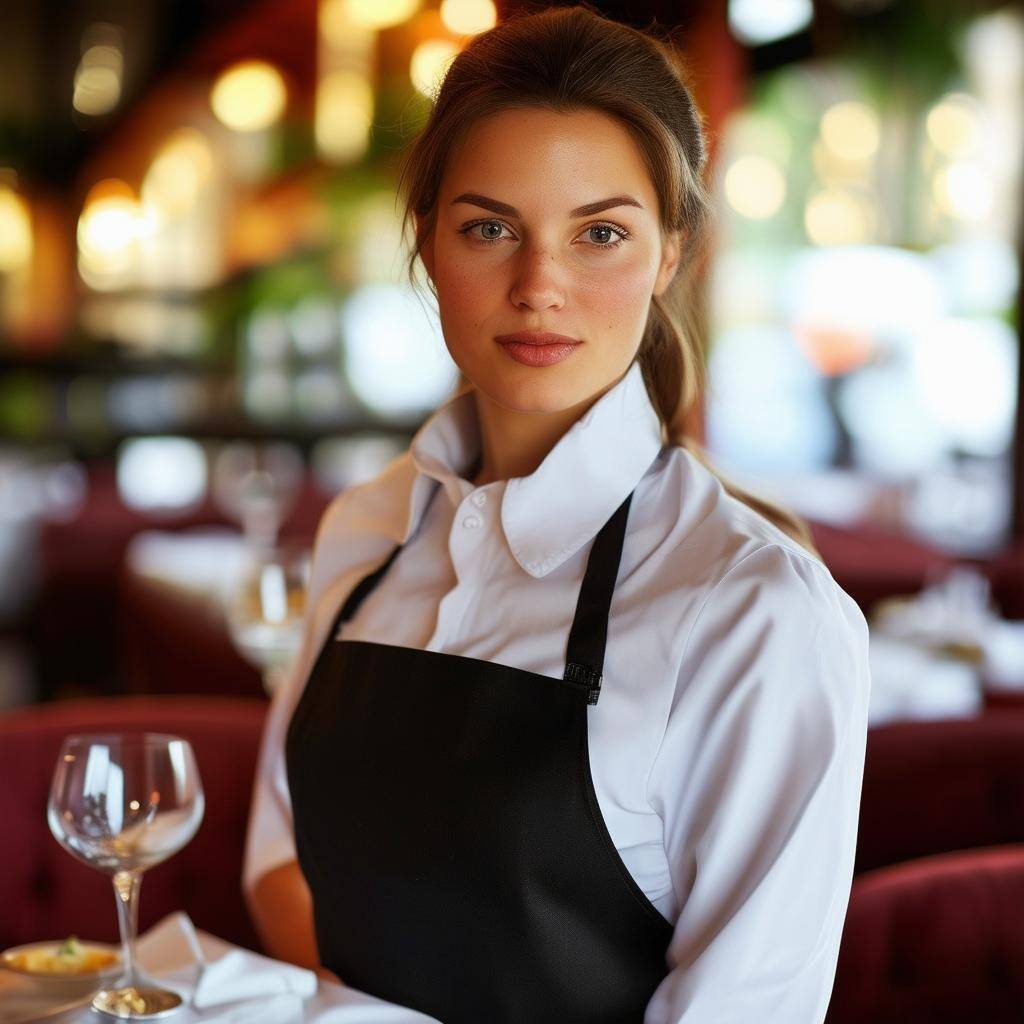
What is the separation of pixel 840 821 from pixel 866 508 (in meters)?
8.92

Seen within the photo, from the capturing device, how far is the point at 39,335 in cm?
1210

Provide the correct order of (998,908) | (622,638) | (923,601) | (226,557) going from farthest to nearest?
(226,557), (923,601), (998,908), (622,638)

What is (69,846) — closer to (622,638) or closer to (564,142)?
(622,638)

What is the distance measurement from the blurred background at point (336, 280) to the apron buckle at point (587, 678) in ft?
13.4

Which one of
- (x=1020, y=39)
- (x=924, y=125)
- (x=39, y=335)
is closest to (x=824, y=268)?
(x=924, y=125)

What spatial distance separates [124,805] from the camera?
133cm

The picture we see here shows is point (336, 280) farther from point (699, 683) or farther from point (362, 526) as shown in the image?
point (699, 683)

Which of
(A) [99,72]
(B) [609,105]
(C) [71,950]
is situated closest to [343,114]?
(A) [99,72]

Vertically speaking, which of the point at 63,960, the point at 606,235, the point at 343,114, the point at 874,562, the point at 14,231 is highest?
the point at 343,114

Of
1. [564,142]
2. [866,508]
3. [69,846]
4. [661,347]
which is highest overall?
[564,142]

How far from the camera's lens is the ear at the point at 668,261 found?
1433mm

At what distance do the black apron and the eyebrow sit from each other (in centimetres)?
30

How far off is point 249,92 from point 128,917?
8072mm

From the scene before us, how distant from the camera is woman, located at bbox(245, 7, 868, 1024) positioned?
1.16 metres
